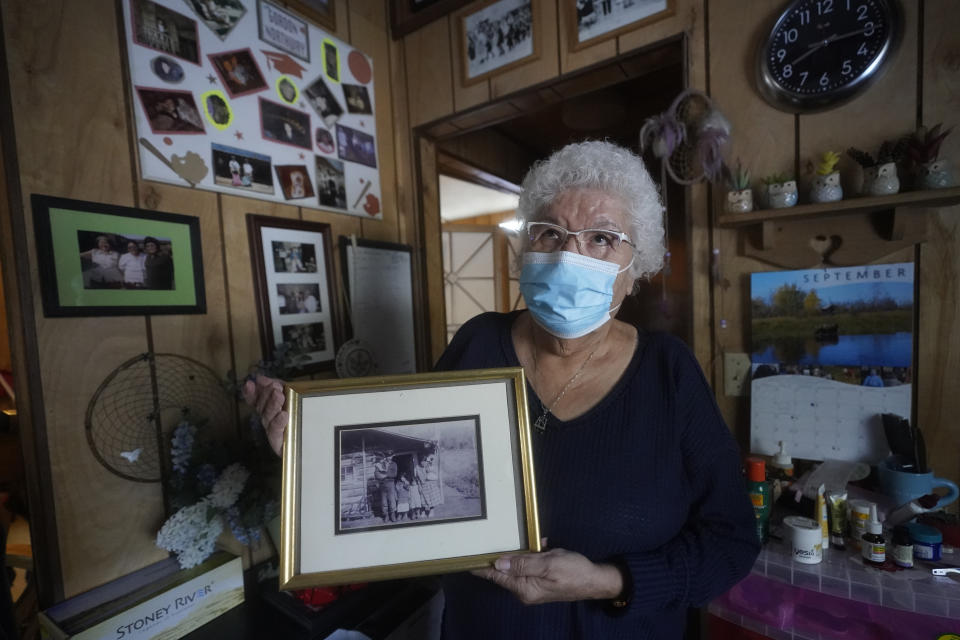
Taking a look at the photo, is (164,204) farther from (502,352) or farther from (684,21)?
(684,21)

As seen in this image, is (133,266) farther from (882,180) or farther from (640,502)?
(882,180)

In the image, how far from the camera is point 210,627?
100 cm

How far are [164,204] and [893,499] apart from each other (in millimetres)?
1964

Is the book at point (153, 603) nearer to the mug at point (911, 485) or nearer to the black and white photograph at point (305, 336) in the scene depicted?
the black and white photograph at point (305, 336)

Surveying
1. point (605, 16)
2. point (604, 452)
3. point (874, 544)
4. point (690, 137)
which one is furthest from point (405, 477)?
point (605, 16)

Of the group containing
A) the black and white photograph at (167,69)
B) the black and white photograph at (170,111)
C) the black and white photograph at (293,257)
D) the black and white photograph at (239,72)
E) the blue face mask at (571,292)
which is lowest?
the blue face mask at (571,292)

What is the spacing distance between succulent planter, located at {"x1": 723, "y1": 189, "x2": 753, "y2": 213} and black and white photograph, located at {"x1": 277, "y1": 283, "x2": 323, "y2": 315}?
1.30 metres

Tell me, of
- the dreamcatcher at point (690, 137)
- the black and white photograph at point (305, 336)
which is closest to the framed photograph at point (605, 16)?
the dreamcatcher at point (690, 137)

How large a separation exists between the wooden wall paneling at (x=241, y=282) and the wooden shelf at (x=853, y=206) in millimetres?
1387

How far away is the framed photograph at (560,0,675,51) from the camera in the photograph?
1.25 m

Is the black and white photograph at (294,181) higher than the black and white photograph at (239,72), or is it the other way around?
the black and white photograph at (239,72)

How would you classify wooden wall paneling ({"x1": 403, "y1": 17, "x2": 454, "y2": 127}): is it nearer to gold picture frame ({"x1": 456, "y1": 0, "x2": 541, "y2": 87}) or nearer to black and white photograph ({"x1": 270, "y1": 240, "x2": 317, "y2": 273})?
gold picture frame ({"x1": 456, "y1": 0, "x2": 541, "y2": 87})

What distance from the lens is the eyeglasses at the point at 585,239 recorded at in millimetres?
822

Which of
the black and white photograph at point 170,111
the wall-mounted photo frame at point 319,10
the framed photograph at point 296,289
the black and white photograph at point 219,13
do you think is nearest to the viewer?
the black and white photograph at point 170,111
